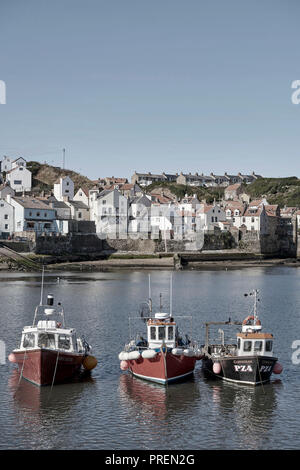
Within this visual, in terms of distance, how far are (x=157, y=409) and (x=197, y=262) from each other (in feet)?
239

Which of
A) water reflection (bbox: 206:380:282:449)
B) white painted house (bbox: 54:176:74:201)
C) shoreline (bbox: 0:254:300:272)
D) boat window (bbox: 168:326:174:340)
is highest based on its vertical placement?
white painted house (bbox: 54:176:74:201)

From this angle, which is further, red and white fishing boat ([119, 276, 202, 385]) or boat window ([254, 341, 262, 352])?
boat window ([254, 341, 262, 352])

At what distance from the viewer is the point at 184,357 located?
25.5m

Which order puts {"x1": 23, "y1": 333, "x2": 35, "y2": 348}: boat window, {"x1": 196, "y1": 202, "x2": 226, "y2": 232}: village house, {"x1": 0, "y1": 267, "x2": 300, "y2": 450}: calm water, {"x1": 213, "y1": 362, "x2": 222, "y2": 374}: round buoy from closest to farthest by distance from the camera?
{"x1": 0, "y1": 267, "x2": 300, "y2": 450}: calm water < {"x1": 23, "y1": 333, "x2": 35, "y2": 348}: boat window < {"x1": 213, "y1": 362, "x2": 222, "y2": 374}: round buoy < {"x1": 196, "y1": 202, "x2": 226, "y2": 232}: village house

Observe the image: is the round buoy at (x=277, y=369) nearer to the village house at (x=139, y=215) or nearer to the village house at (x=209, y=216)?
the village house at (x=139, y=215)

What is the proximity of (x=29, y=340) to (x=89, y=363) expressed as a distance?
2.98 m

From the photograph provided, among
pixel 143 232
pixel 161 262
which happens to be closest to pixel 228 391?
pixel 161 262

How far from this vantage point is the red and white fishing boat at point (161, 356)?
2505 cm

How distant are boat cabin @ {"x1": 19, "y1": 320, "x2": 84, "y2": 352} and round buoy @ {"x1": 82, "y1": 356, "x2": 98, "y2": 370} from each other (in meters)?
0.71

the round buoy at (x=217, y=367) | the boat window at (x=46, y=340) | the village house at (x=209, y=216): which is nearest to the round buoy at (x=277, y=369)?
the round buoy at (x=217, y=367)

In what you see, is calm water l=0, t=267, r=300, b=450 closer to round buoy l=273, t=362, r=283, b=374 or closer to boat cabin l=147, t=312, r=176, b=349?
round buoy l=273, t=362, r=283, b=374

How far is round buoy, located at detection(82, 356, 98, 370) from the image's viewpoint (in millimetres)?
26766

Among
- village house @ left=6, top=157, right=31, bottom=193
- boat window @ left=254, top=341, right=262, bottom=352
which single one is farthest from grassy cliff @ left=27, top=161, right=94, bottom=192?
boat window @ left=254, top=341, right=262, bottom=352
